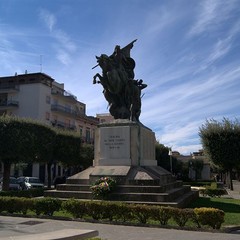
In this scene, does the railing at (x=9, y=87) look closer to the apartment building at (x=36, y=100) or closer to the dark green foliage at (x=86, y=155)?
the apartment building at (x=36, y=100)

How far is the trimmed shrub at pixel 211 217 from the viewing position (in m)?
10.8

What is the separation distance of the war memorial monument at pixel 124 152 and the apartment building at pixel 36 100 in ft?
124

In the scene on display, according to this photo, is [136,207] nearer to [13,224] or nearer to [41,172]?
[13,224]

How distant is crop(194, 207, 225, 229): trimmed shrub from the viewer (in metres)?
10.8

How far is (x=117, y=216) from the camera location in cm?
1198

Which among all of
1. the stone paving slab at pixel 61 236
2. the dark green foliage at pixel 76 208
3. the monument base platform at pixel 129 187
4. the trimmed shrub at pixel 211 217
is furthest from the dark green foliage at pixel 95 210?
the stone paving slab at pixel 61 236

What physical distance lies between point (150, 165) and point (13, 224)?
9.19 metres

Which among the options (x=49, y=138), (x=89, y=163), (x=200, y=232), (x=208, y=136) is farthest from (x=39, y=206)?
(x=89, y=163)

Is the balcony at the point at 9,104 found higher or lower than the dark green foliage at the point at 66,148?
higher

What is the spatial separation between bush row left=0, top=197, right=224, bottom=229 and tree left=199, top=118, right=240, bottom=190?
2250 centimetres

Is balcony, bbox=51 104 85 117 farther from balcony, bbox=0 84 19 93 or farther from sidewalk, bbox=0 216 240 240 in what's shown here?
sidewalk, bbox=0 216 240 240

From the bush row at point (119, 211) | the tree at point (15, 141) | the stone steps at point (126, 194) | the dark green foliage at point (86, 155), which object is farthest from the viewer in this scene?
the dark green foliage at point (86, 155)

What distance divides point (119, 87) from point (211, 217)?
1009 cm

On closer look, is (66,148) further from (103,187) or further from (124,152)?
(103,187)
